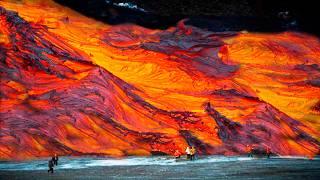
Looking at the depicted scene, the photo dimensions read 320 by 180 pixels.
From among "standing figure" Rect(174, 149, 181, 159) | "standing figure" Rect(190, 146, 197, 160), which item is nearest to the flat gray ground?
"standing figure" Rect(190, 146, 197, 160)

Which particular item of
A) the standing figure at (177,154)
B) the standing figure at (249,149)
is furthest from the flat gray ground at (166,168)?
the standing figure at (249,149)

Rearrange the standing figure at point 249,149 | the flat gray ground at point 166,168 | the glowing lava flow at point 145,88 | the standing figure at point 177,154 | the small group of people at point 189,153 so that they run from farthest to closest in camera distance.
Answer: the standing figure at point 249,149 < the glowing lava flow at point 145,88 < the standing figure at point 177,154 < the small group of people at point 189,153 < the flat gray ground at point 166,168

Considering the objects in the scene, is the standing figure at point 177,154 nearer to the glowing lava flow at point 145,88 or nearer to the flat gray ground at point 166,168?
the glowing lava flow at point 145,88

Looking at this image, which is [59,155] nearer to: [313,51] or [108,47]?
[108,47]

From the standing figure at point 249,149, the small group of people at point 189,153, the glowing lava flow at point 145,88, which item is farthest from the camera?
the standing figure at point 249,149

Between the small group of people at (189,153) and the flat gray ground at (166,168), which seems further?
the small group of people at (189,153)

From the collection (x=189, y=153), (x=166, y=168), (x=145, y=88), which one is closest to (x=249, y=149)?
(x=189, y=153)

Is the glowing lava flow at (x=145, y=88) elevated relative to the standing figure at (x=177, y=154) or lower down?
elevated

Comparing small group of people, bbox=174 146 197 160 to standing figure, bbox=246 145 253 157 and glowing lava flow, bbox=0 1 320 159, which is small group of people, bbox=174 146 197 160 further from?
standing figure, bbox=246 145 253 157

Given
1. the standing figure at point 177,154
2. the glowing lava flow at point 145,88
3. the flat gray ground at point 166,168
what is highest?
the glowing lava flow at point 145,88
